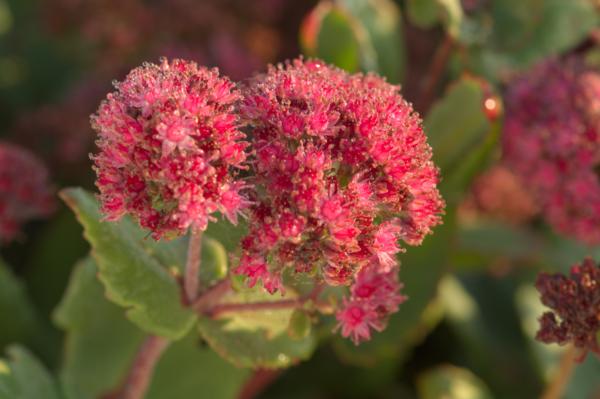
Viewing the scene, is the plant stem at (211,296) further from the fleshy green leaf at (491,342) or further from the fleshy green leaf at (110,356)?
the fleshy green leaf at (491,342)

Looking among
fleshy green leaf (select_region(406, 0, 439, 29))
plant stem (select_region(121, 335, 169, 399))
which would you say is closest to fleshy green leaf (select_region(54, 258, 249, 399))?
plant stem (select_region(121, 335, 169, 399))

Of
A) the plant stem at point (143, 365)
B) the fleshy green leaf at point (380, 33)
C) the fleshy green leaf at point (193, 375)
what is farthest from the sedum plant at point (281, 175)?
the fleshy green leaf at point (380, 33)

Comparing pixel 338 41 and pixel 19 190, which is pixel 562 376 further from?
pixel 19 190

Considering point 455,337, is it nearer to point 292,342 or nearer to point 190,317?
point 292,342

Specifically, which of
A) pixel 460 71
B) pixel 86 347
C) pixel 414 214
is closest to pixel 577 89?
pixel 460 71

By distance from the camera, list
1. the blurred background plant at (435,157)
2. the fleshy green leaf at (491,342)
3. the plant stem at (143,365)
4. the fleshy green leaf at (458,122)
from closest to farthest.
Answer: the plant stem at (143,365)
the fleshy green leaf at (458,122)
the blurred background plant at (435,157)
the fleshy green leaf at (491,342)

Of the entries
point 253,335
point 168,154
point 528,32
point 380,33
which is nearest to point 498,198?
point 528,32
